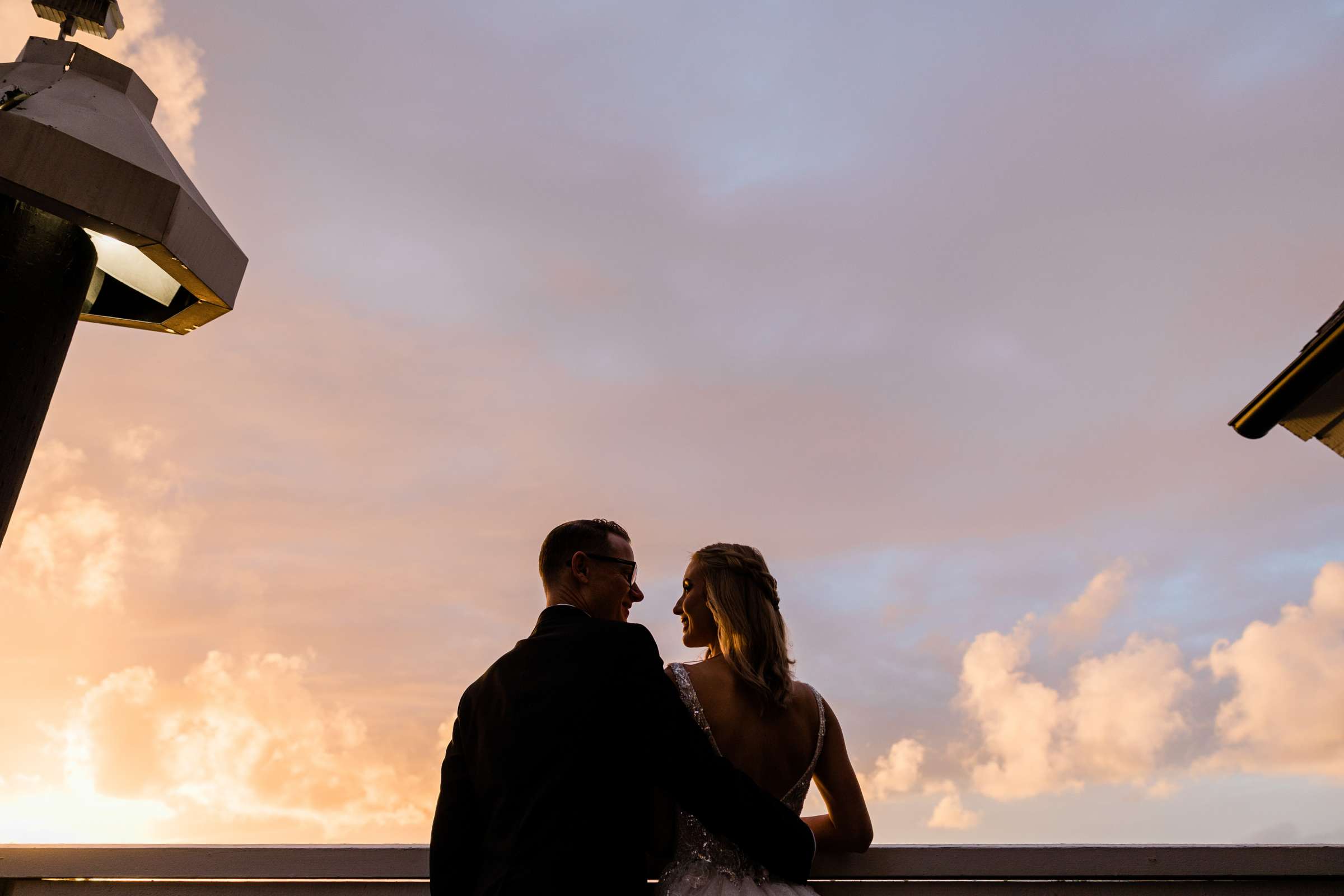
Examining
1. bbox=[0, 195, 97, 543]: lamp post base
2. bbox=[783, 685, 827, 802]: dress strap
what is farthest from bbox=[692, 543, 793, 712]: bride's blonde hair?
bbox=[0, 195, 97, 543]: lamp post base

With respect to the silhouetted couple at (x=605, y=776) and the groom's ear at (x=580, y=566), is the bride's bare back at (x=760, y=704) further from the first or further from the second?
the groom's ear at (x=580, y=566)

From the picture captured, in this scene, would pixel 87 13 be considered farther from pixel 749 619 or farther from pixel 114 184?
pixel 749 619

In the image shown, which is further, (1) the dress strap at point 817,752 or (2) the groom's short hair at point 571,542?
(1) the dress strap at point 817,752

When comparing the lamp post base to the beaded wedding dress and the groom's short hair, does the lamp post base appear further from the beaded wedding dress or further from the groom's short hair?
the beaded wedding dress

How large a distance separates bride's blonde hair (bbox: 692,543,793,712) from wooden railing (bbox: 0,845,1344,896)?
0.55 metres

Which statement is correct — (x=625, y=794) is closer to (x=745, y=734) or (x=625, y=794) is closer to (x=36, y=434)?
(x=745, y=734)

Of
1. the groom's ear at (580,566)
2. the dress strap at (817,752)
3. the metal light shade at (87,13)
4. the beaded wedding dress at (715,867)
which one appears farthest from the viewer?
the dress strap at (817,752)

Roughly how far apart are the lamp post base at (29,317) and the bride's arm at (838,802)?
2.21m

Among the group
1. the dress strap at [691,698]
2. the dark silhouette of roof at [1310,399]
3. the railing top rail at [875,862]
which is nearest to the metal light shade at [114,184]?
the railing top rail at [875,862]

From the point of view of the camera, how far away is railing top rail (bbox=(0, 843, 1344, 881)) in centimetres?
271

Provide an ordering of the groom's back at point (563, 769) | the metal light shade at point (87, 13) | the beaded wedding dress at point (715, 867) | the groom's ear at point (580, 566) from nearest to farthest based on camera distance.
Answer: the groom's back at point (563, 769) < the metal light shade at point (87, 13) < the groom's ear at point (580, 566) < the beaded wedding dress at point (715, 867)

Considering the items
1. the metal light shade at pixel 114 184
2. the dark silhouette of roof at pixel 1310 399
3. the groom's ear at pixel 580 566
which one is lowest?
the groom's ear at pixel 580 566

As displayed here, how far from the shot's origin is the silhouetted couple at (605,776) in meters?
2.07

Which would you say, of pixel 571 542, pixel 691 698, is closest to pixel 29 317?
pixel 571 542
